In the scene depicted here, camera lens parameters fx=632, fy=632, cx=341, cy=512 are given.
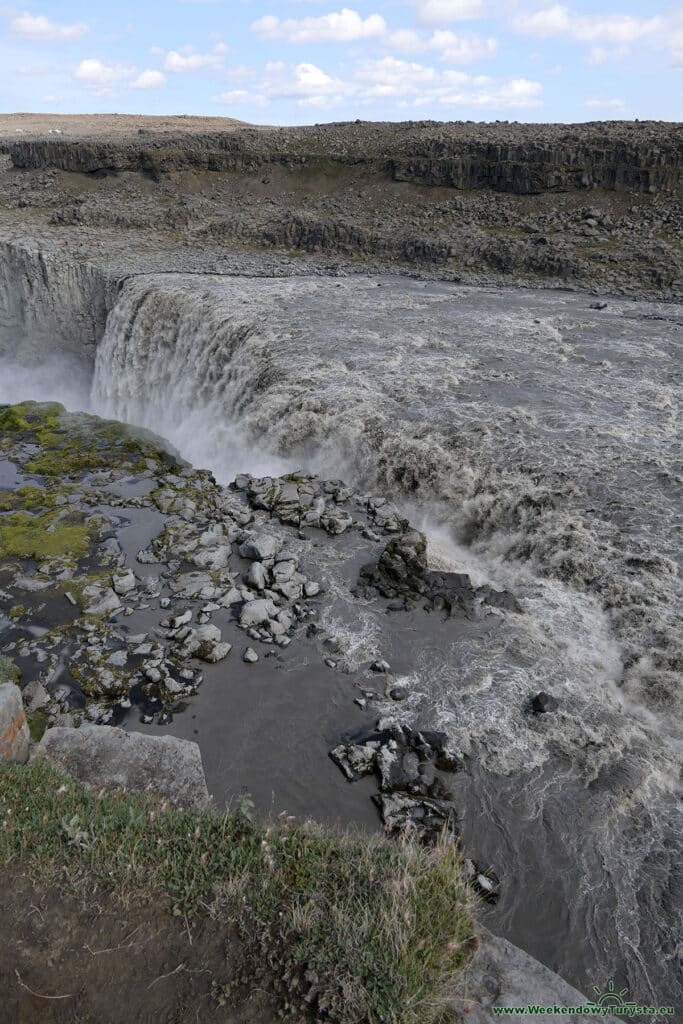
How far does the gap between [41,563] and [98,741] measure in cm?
655

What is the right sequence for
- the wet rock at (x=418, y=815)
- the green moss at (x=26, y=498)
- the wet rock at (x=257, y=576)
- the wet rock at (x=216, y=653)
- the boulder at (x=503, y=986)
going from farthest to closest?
the green moss at (x=26, y=498), the wet rock at (x=257, y=576), the wet rock at (x=216, y=653), the wet rock at (x=418, y=815), the boulder at (x=503, y=986)

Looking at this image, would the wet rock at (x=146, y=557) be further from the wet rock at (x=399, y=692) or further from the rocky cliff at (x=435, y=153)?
the rocky cliff at (x=435, y=153)

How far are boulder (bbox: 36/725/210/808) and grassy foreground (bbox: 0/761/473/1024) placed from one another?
0.86m

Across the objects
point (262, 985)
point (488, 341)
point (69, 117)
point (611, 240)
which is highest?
point (69, 117)

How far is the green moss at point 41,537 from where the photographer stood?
13.7 m

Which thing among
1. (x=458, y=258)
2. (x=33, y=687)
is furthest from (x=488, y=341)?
(x=33, y=687)

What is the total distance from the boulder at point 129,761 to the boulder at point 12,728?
213 mm

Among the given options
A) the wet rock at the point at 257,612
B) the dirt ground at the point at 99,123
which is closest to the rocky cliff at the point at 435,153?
the dirt ground at the point at 99,123

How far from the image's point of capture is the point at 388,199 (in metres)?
45.4

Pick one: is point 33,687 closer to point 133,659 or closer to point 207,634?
point 133,659

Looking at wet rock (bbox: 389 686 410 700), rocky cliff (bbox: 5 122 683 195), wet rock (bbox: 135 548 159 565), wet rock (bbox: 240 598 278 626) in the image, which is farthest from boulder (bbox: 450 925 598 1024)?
rocky cliff (bbox: 5 122 683 195)

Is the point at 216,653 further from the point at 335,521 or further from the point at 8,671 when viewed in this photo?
the point at 335,521

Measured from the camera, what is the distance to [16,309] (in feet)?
115

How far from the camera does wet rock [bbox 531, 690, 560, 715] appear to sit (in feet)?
30.3
